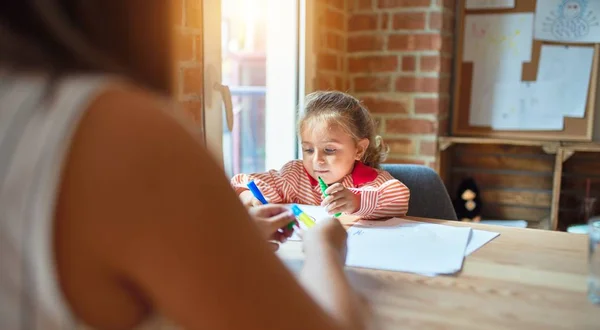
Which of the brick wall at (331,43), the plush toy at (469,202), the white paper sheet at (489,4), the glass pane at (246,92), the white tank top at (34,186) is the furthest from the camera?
the glass pane at (246,92)

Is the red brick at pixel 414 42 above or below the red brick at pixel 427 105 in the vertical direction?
above

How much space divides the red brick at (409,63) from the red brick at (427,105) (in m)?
0.14

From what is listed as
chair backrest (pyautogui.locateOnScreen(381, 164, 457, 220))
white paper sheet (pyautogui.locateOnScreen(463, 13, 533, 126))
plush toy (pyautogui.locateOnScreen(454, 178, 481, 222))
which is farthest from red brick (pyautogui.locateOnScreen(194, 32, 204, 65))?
plush toy (pyautogui.locateOnScreen(454, 178, 481, 222))

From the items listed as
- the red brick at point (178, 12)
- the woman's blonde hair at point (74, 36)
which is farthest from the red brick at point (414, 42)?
the woman's blonde hair at point (74, 36)

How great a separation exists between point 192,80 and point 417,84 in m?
1.25

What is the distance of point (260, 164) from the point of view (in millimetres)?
3631

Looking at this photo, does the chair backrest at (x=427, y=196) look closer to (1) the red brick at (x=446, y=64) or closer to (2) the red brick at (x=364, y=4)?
(1) the red brick at (x=446, y=64)

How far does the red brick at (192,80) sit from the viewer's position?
4.87 feet

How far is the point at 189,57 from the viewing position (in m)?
1.50

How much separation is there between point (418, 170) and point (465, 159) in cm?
125

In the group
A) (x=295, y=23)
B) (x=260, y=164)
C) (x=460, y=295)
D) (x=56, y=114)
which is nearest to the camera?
(x=56, y=114)

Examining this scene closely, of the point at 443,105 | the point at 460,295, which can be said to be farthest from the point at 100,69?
the point at 443,105

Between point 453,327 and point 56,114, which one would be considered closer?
point 56,114

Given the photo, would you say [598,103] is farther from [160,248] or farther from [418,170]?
[160,248]
